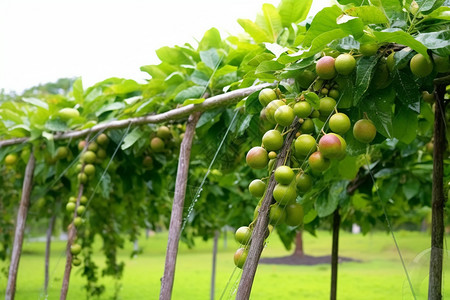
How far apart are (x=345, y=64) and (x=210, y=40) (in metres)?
0.93

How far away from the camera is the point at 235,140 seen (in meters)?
1.29

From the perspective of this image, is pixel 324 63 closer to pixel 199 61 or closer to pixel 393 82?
pixel 393 82

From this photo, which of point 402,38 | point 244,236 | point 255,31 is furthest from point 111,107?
point 402,38

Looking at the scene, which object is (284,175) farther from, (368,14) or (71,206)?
(71,206)

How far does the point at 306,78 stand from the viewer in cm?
80

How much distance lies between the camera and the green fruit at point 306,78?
80 cm

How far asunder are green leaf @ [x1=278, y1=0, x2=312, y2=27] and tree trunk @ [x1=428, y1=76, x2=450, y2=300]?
504mm

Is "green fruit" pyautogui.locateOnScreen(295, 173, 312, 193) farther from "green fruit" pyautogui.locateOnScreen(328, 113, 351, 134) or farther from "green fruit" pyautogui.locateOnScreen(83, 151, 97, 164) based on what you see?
"green fruit" pyautogui.locateOnScreen(83, 151, 97, 164)

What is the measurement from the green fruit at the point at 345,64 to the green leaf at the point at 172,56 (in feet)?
2.93

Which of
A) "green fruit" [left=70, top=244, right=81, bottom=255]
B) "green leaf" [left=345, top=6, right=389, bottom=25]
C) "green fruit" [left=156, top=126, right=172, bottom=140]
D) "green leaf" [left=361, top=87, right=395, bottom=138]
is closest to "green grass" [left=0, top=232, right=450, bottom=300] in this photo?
"green fruit" [left=156, top=126, right=172, bottom=140]

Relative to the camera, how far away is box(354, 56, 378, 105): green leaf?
29.3 inches

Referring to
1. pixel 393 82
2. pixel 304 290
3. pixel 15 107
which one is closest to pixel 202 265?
pixel 304 290

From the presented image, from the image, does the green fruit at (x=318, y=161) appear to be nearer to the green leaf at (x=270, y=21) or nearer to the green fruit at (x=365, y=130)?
the green fruit at (x=365, y=130)

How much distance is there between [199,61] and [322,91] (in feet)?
2.85
